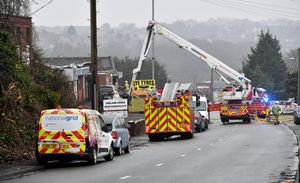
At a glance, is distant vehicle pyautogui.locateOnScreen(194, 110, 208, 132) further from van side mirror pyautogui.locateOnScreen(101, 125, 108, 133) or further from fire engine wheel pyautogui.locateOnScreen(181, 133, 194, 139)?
van side mirror pyautogui.locateOnScreen(101, 125, 108, 133)

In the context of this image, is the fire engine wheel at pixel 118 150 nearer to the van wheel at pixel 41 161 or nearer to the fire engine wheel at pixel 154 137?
the van wheel at pixel 41 161

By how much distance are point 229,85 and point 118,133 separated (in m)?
40.1

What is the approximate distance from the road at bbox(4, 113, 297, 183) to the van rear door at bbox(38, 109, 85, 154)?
2.10 feet

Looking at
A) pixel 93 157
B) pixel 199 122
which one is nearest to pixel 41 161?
pixel 93 157

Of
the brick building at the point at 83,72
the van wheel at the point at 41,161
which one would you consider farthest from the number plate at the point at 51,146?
the brick building at the point at 83,72

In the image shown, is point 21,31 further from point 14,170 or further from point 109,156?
point 14,170

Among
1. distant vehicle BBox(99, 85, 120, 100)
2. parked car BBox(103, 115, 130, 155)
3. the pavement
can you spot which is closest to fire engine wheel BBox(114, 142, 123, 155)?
parked car BBox(103, 115, 130, 155)

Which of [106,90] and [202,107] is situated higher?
[106,90]

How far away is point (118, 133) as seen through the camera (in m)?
30.2

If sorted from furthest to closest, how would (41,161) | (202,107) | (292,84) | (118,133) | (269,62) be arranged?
(269,62)
(292,84)
(202,107)
(118,133)
(41,161)

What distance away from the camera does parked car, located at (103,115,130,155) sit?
29.8 metres

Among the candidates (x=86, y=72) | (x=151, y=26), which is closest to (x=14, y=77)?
(x=86, y=72)

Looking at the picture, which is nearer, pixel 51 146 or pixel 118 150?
pixel 51 146

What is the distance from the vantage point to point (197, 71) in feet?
642
